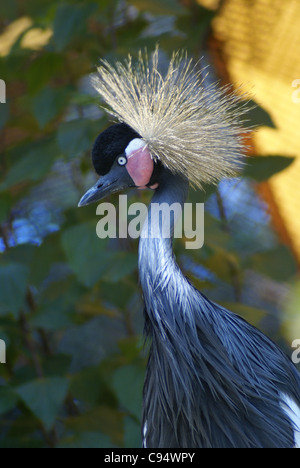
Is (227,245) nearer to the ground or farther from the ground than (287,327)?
farther from the ground

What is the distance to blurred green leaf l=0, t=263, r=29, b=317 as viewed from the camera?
1.31m

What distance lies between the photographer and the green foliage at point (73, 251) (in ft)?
4.46

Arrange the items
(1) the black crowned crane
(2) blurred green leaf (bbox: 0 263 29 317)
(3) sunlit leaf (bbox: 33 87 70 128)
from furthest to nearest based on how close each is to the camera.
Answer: (3) sunlit leaf (bbox: 33 87 70 128), (2) blurred green leaf (bbox: 0 263 29 317), (1) the black crowned crane

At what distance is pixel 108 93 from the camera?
1.07 meters

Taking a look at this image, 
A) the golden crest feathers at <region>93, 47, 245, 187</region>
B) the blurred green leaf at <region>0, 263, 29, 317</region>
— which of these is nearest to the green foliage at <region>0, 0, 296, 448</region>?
the blurred green leaf at <region>0, 263, 29, 317</region>

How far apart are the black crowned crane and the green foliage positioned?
0.87ft

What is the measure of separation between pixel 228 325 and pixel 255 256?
53 cm

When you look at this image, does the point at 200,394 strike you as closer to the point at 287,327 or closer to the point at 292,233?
the point at 287,327

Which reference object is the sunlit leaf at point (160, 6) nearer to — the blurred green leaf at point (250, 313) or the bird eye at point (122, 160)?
the bird eye at point (122, 160)

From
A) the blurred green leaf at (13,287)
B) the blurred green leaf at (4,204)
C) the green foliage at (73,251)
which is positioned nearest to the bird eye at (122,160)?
the green foliage at (73,251)

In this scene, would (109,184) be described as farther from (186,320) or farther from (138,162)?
(186,320)

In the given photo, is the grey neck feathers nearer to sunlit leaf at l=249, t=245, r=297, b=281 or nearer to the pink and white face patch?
the pink and white face patch
